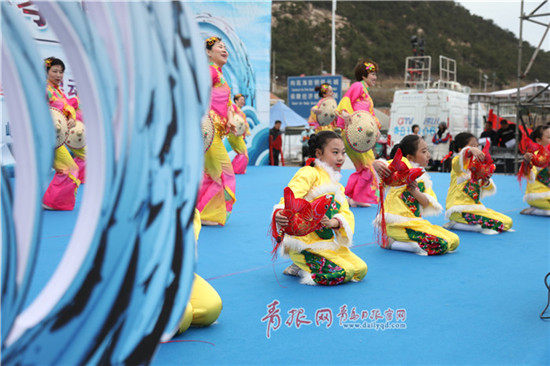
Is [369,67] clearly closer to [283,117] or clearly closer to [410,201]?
[410,201]

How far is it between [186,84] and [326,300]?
185cm

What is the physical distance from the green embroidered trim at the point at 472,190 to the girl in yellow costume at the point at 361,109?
55.1 inches

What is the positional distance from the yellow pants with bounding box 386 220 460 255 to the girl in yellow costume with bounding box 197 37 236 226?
66.0 inches

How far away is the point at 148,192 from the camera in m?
1.31

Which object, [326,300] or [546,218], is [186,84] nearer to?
[326,300]

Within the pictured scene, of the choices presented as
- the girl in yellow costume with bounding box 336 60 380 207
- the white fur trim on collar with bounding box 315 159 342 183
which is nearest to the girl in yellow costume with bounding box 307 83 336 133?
the girl in yellow costume with bounding box 336 60 380 207

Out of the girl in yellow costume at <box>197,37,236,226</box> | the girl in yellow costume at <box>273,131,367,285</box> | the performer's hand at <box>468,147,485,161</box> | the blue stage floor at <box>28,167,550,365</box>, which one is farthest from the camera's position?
the girl in yellow costume at <box>197,37,236,226</box>

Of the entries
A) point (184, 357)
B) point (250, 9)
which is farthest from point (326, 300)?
point (250, 9)

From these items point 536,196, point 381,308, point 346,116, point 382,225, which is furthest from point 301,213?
point 536,196

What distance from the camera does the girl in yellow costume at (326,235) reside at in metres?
3.14

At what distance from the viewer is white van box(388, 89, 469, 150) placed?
1392 cm

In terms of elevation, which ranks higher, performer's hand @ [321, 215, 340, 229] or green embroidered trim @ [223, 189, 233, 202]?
performer's hand @ [321, 215, 340, 229]

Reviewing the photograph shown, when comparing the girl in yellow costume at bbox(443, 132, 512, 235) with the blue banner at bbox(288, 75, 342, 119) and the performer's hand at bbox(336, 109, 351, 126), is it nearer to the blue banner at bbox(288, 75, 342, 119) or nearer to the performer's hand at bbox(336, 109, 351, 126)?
the performer's hand at bbox(336, 109, 351, 126)

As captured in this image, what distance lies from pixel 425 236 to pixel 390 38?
56.1 m
